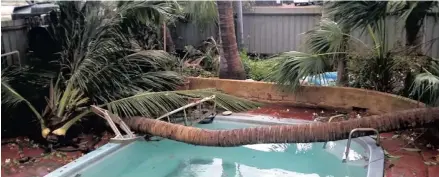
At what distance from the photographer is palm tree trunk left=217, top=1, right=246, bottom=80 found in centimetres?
659

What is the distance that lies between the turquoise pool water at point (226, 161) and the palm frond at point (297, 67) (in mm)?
930

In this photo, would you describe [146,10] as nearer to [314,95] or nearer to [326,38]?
[326,38]

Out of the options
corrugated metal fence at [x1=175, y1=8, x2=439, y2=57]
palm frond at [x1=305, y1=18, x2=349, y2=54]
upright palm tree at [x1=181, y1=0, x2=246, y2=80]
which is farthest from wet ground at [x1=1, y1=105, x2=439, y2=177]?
corrugated metal fence at [x1=175, y1=8, x2=439, y2=57]

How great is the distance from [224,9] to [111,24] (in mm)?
1992

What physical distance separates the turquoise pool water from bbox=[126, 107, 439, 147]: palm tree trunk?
389 millimetres

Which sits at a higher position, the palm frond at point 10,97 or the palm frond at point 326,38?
the palm frond at point 326,38

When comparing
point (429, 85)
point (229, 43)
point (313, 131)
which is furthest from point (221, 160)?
point (429, 85)

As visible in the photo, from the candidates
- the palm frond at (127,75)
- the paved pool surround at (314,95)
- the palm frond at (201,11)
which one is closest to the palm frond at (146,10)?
the palm frond at (127,75)

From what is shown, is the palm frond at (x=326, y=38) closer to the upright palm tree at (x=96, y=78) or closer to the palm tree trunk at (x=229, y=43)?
the palm tree trunk at (x=229, y=43)

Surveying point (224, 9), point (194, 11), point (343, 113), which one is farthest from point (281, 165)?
point (194, 11)

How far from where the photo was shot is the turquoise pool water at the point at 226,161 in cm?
448

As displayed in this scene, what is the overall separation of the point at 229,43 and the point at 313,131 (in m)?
2.86

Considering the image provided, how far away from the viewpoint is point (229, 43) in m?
6.65

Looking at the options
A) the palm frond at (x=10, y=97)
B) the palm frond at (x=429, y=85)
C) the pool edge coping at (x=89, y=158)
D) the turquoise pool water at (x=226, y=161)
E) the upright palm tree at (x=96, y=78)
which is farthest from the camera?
the upright palm tree at (x=96, y=78)
